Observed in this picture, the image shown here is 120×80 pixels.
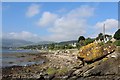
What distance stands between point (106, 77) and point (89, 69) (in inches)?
74.5

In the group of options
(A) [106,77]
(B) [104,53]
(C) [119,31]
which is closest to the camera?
(A) [106,77]

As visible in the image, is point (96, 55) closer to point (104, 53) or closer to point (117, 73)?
point (104, 53)

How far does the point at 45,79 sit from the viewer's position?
1903 centimetres

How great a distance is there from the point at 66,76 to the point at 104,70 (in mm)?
2608

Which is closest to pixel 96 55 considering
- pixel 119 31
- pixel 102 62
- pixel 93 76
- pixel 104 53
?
pixel 104 53

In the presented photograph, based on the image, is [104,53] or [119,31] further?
[119,31]

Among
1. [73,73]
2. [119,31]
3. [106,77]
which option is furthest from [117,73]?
[119,31]

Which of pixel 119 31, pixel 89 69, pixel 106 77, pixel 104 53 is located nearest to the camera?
pixel 106 77

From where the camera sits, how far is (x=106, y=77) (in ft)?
55.0

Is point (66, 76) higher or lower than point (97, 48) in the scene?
lower

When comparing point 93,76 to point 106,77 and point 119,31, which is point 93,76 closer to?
point 106,77

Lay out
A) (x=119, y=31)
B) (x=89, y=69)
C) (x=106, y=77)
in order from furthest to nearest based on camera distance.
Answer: (x=119, y=31)
(x=89, y=69)
(x=106, y=77)

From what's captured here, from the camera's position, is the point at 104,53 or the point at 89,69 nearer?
the point at 89,69

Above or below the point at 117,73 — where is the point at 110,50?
above
